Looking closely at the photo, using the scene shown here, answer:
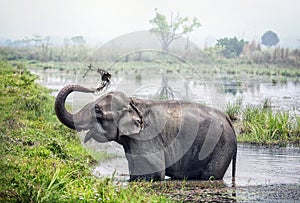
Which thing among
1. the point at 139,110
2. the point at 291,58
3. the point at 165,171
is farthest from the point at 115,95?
the point at 291,58

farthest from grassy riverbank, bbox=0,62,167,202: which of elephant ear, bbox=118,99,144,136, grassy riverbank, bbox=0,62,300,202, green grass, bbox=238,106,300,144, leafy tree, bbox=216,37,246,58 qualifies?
leafy tree, bbox=216,37,246,58

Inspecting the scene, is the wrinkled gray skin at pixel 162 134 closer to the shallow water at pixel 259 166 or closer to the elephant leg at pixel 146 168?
the elephant leg at pixel 146 168

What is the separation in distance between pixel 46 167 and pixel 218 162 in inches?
113

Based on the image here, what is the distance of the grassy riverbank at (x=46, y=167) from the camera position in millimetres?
7738

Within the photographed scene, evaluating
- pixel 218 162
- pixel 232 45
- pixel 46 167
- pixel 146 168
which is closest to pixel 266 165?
pixel 218 162

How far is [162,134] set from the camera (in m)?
10.3

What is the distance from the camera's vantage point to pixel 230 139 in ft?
34.7

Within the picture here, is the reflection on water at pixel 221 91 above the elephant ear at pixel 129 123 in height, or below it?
below

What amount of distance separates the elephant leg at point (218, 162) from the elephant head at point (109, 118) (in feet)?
4.28

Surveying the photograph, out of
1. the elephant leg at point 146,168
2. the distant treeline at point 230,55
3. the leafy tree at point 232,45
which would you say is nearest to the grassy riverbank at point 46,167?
the elephant leg at point 146,168

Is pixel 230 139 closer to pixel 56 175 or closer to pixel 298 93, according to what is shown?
pixel 56 175

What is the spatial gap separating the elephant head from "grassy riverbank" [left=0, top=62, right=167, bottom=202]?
624 millimetres

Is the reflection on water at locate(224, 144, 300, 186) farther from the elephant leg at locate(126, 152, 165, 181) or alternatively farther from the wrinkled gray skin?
the elephant leg at locate(126, 152, 165, 181)

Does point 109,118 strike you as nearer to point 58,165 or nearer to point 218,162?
point 58,165
